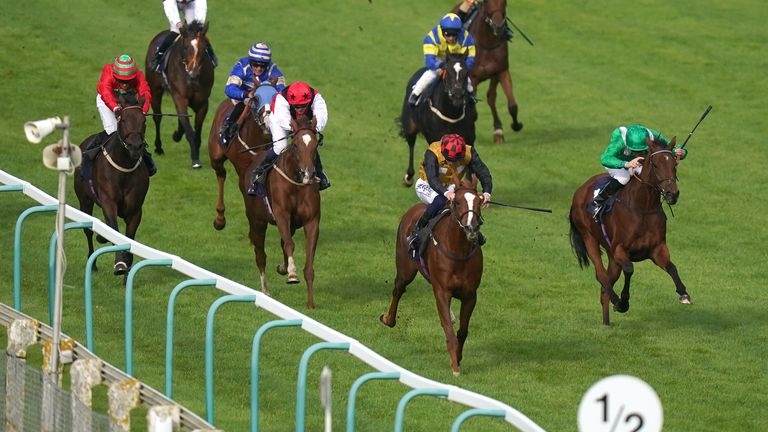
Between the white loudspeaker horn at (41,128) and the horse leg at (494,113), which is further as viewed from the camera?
the horse leg at (494,113)

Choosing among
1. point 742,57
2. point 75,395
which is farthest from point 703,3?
point 75,395

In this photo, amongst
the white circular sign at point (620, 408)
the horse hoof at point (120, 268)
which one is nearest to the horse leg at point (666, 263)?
the horse hoof at point (120, 268)

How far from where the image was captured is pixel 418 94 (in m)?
22.0

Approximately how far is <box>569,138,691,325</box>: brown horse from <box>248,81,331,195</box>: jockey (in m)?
2.94

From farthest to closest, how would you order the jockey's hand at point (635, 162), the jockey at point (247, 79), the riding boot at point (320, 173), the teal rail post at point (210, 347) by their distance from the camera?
the jockey at point (247, 79)
the riding boot at point (320, 173)
the jockey's hand at point (635, 162)
the teal rail post at point (210, 347)

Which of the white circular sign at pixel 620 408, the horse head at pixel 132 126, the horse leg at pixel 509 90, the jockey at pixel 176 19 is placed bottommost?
the horse leg at pixel 509 90

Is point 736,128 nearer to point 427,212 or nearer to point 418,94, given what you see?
point 418,94

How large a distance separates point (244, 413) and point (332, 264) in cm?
560

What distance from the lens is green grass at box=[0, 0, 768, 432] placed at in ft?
50.0

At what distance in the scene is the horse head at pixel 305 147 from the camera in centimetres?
1688

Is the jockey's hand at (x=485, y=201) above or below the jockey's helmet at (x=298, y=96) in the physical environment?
above

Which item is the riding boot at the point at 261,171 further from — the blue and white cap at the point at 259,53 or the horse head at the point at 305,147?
the blue and white cap at the point at 259,53

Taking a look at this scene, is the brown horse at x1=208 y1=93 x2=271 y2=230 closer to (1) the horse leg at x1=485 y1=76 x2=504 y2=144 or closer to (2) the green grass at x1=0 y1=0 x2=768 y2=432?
(2) the green grass at x1=0 y1=0 x2=768 y2=432

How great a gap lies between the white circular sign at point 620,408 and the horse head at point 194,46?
47.6ft
